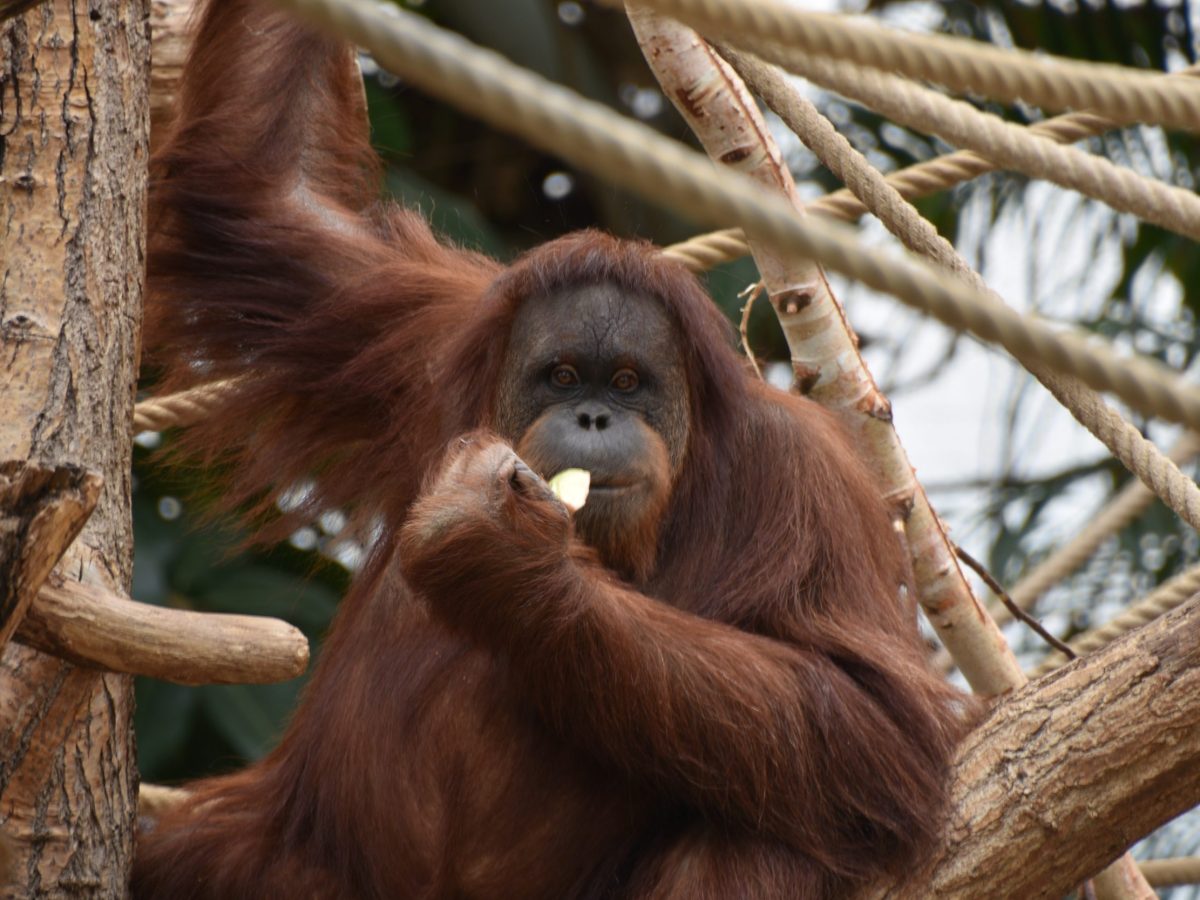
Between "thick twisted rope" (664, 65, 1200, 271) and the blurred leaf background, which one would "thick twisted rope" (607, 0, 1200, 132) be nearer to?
"thick twisted rope" (664, 65, 1200, 271)

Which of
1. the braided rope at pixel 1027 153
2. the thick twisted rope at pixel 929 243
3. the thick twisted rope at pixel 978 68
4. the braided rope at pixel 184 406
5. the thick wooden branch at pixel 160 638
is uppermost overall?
the thick twisted rope at pixel 978 68

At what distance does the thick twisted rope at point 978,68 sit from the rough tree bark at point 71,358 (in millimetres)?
1366

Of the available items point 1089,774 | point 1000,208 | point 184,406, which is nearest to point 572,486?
point 1089,774

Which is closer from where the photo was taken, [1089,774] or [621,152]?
[621,152]

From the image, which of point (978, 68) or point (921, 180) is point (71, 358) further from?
point (921, 180)

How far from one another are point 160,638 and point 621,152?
1208mm

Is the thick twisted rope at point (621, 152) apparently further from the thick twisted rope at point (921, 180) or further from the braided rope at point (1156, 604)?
the thick twisted rope at point (921, 180)

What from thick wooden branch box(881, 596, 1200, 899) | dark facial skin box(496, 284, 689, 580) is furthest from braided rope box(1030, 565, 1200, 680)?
dark facial skin box(496, 284, 689, 580)

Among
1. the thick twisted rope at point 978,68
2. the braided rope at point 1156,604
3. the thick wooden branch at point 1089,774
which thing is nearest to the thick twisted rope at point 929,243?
the braided rope at point 1156,604

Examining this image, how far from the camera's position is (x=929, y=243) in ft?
11.1

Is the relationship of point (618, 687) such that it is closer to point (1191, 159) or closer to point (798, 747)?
point (798, 747)

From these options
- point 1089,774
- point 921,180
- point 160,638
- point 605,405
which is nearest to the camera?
point 160,638

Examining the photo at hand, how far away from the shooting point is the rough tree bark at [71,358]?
267 cm

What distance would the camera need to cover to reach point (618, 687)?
9.94 feet
